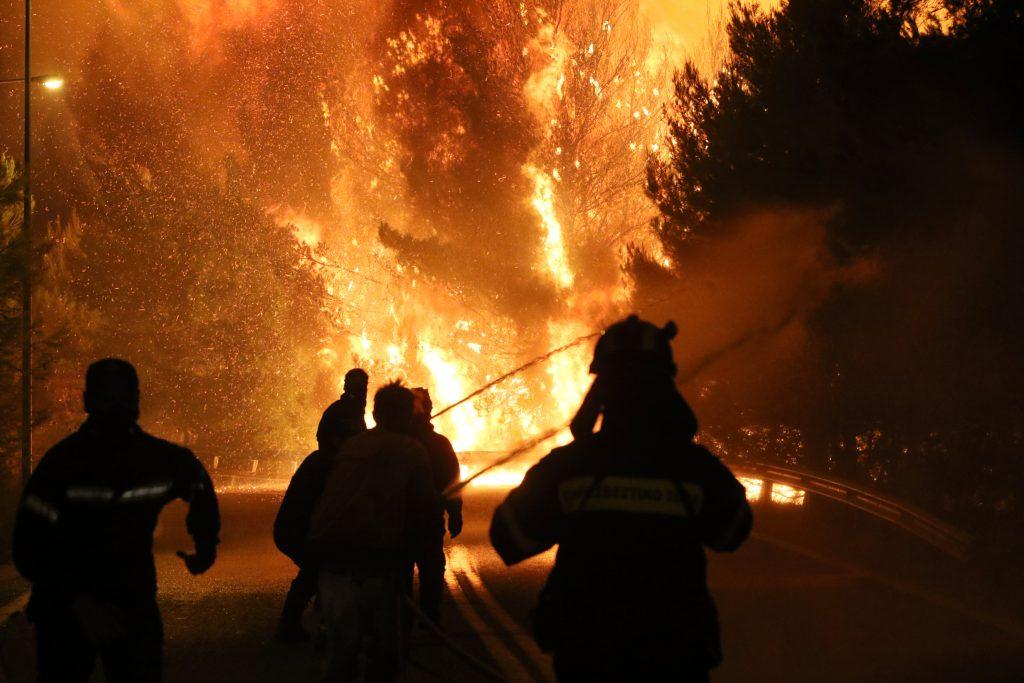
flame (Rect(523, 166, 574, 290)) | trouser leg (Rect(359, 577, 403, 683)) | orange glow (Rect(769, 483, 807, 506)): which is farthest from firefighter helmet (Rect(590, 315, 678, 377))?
flame (Rect(523, 166, 574, 290))

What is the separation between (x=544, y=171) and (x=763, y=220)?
21.9 m

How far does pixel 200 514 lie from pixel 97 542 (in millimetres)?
467

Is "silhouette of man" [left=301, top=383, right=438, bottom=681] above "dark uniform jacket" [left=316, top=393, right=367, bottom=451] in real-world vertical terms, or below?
below

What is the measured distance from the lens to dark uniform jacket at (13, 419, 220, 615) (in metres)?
4.76

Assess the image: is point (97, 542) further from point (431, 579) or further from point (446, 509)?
point (431, 579)

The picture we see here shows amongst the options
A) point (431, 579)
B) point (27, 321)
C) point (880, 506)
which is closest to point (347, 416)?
point (431, 579)

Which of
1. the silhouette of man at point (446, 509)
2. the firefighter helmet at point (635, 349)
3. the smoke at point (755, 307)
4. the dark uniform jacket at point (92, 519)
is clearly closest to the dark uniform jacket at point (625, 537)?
the firefighter helmet at point (635, 349)

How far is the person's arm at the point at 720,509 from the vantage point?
365 centimetres

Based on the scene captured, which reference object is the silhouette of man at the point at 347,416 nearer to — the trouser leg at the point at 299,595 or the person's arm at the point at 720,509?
the trouser leg at the point at 299,595

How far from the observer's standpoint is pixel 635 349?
3738mm

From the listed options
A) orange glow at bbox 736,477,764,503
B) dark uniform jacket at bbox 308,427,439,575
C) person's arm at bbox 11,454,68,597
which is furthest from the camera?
orange glow at bbox 736,477,764,503

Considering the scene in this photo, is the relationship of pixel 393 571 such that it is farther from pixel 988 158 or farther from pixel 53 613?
pixel 988 158

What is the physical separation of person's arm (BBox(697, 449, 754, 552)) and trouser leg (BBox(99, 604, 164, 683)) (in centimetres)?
→ 233

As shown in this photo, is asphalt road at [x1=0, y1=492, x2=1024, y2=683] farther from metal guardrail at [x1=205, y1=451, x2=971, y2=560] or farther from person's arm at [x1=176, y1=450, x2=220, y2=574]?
person's arm at [x1=176, y1=450, x2=220, y2=574]
